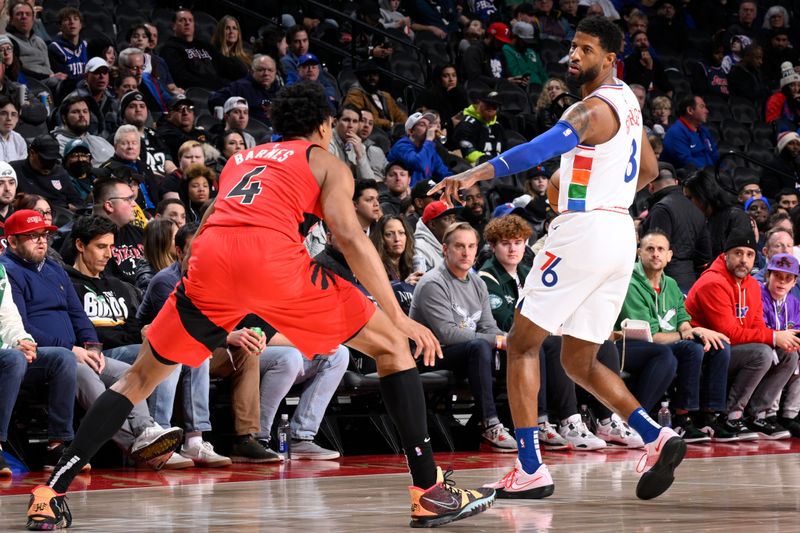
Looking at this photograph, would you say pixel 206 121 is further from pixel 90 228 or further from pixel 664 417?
pixel 664 417

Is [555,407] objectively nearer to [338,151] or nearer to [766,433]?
[766,433]

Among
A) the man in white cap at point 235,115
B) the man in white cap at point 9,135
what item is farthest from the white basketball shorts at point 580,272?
the man in white cap at point 235,115

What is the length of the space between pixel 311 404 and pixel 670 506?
2.97 m

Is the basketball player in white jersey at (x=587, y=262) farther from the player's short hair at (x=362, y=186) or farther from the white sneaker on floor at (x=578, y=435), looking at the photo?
the player's short hair at (x=362, y=186)

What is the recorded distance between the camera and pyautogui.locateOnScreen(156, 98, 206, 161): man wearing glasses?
34.5 ft

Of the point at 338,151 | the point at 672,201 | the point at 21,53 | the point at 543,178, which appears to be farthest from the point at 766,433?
the point at 21,53

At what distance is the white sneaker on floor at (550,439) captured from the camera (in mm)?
7676

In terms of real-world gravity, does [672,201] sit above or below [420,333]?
below

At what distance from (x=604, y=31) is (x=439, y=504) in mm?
2185

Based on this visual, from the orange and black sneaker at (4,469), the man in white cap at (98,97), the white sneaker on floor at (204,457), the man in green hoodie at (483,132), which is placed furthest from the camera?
the man in green hoodie at (483,132)

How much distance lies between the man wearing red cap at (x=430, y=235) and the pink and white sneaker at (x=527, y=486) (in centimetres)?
375

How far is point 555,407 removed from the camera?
25.8 feet

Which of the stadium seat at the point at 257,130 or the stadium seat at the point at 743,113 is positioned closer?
the stadium seat at the point at 257,130

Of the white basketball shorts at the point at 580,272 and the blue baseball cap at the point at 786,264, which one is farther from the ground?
the white basketball shorts at the point at 580,272
